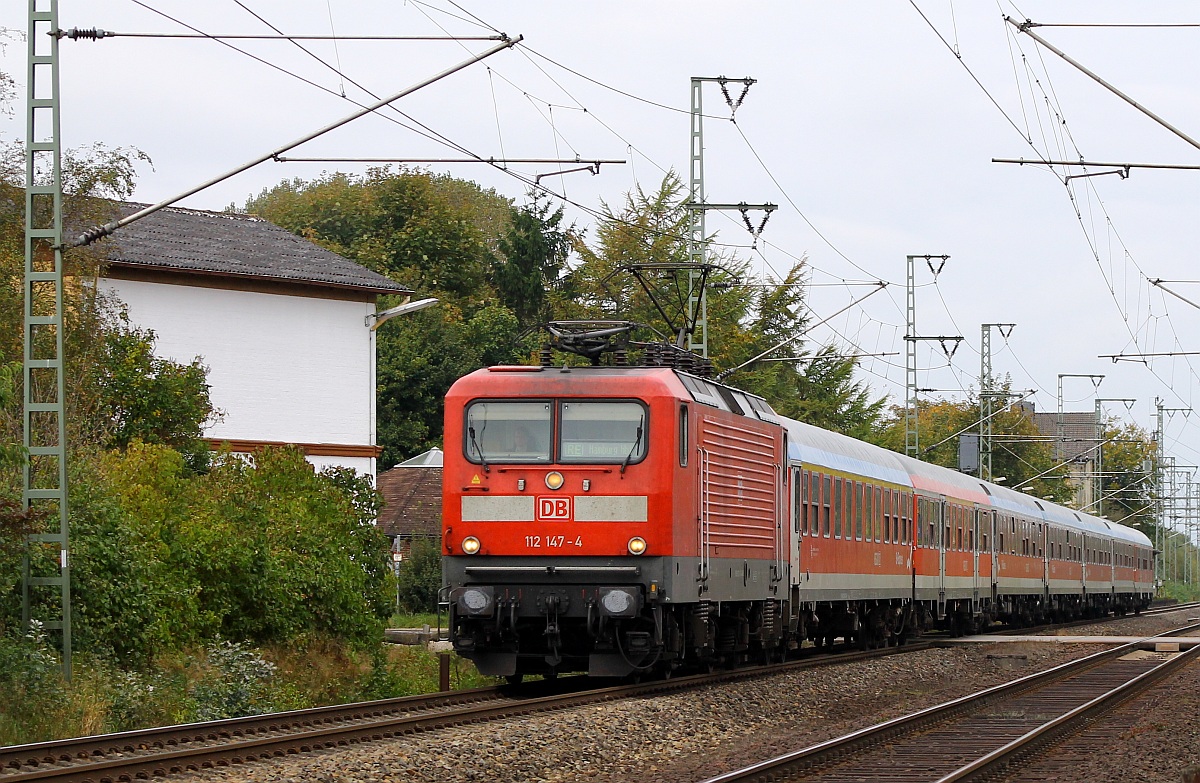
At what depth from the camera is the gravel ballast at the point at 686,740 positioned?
39.4 feet

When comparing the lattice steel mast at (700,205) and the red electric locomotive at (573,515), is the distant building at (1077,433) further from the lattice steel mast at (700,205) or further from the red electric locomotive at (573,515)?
the red electric locomotive at (573,515)

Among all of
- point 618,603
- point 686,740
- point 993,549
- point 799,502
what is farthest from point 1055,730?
point 993,549

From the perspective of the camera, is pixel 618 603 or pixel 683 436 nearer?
pixel 618 603

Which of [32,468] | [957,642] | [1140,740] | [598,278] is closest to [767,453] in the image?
[1140,740]

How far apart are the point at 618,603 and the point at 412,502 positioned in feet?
103

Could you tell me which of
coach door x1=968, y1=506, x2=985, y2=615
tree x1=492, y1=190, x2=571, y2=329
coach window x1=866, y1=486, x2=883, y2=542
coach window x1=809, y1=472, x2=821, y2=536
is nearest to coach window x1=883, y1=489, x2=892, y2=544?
coach window x1=866, y1=486, x2=883, y2=542

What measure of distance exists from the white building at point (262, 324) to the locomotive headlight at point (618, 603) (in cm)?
1897

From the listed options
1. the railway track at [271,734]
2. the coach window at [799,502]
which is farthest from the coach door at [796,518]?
the railway track at [271,734]

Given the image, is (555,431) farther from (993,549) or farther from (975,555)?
(993,549)

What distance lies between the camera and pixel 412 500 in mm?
47812

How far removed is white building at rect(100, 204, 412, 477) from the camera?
3419 centimetres

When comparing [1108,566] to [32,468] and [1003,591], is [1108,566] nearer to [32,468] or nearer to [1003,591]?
[1003,591]

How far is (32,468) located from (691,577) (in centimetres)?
697

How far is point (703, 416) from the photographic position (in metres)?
18.4
